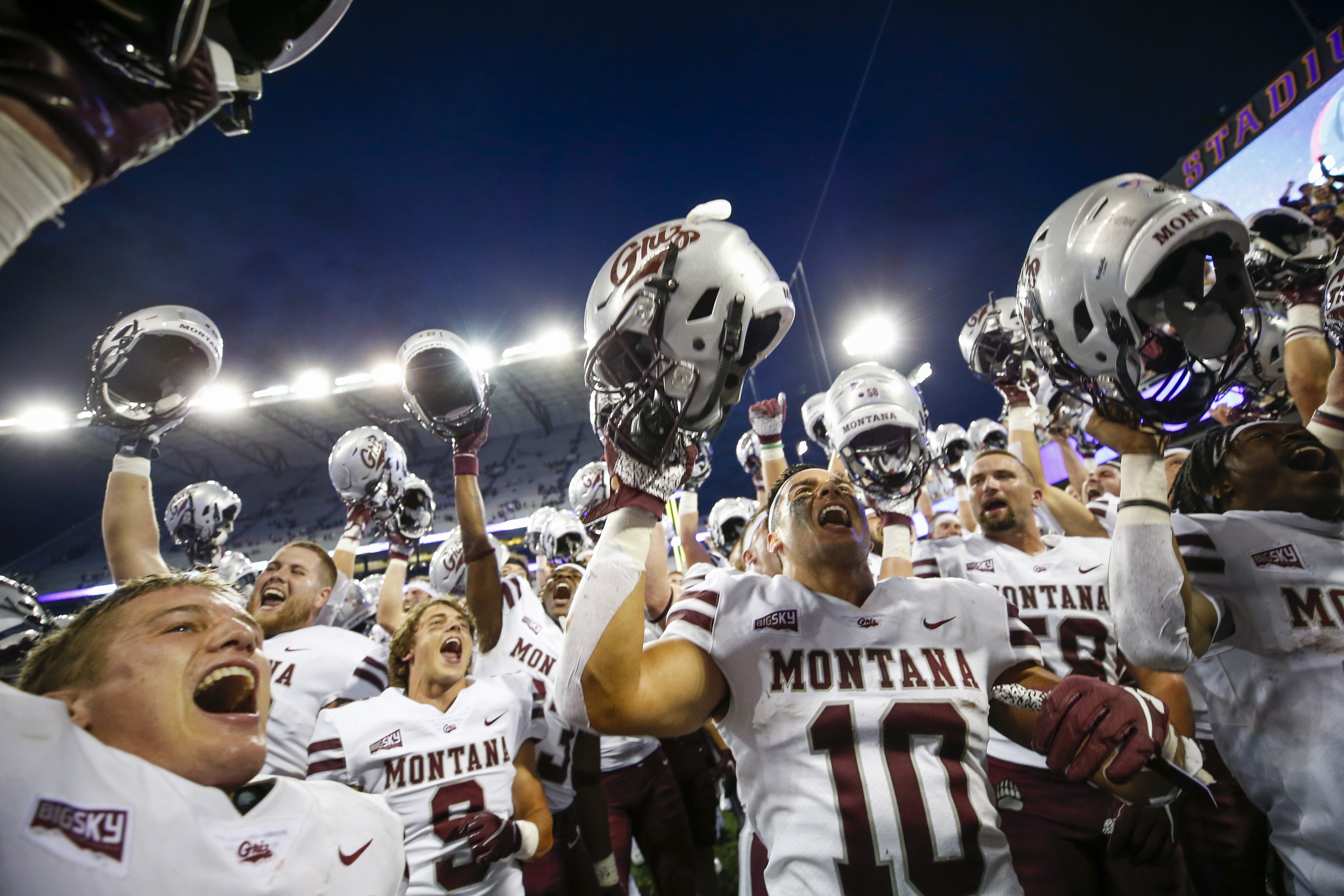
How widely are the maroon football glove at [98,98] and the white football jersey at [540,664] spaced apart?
321 cm

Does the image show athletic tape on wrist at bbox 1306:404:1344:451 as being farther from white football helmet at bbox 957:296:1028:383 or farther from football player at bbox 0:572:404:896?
football player at bbox 0:572:404:896

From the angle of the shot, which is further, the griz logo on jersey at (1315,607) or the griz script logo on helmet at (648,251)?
the griz logo on jersey at (1315,607)

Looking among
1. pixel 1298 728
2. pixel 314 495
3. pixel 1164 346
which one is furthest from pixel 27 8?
pixel 314 495

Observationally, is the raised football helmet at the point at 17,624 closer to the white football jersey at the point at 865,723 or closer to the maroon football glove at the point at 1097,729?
the white football jersey at the point at 865,723

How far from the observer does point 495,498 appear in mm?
29344

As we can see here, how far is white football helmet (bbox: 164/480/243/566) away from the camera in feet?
16.4

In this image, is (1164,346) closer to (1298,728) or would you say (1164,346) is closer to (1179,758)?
(1179,758)

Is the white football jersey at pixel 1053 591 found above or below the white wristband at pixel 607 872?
above

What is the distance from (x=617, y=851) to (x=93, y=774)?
377 centimetres

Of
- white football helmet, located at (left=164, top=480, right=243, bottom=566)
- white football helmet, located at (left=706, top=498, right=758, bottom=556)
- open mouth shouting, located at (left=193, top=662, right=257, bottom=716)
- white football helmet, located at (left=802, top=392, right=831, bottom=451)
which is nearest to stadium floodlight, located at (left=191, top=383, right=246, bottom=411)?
white football helmet, located at (left=164, top=480, right=243, bottom=566)

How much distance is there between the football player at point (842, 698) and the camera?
159 centimetres

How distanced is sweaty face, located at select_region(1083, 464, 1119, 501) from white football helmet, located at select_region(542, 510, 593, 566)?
15.9 feet

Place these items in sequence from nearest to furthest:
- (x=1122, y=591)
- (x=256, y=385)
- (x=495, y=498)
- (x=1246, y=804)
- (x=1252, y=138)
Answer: (x=1122, y=591), (x=1246, y=804), (x=1252, y=138), (x=256, y=385), (x=495, y=498)

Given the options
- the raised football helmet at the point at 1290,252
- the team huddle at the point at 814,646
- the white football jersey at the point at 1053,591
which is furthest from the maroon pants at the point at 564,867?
the raised football helmet at the point at 1290,252
